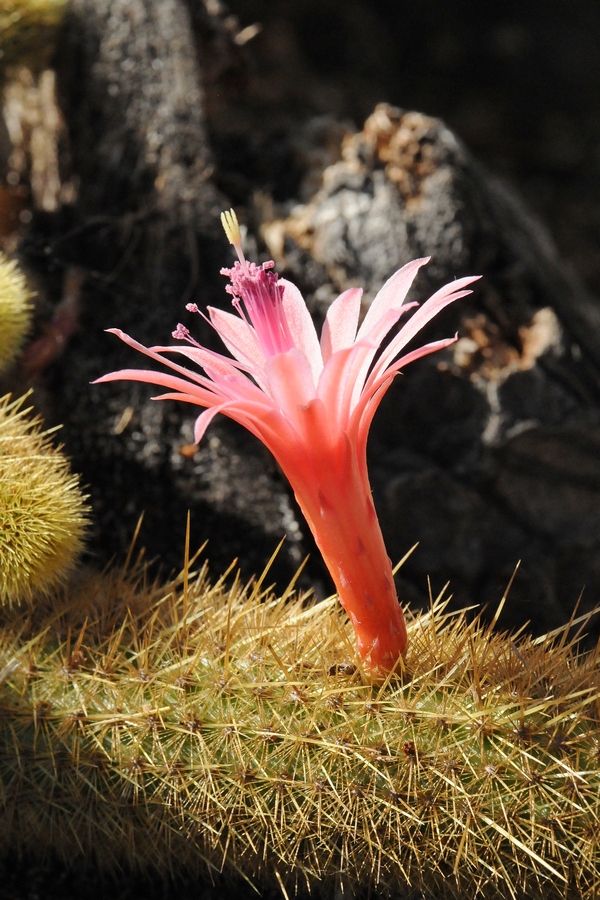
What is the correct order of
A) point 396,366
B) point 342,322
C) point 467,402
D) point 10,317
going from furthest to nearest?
point 467,402 → point 10,317 → point 342,322 → point 396,366

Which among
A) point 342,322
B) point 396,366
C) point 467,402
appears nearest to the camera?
point 396,366

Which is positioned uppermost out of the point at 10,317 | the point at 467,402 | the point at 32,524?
the point at 10,317

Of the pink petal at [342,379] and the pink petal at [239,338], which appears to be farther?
the pink petal at [239,338]

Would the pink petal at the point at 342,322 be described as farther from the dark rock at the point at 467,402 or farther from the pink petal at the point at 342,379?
the dark rock at the point at 467,402

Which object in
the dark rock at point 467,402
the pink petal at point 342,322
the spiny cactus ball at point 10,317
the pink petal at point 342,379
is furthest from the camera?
the dark rock at point 467,402

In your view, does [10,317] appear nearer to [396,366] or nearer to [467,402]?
[396,366]

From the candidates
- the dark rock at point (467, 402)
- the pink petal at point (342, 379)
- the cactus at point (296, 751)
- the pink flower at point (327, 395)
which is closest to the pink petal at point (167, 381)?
the pink flower at point (327, 395)

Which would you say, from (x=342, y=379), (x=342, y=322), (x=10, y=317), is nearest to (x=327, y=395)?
(x=342, y=379)
